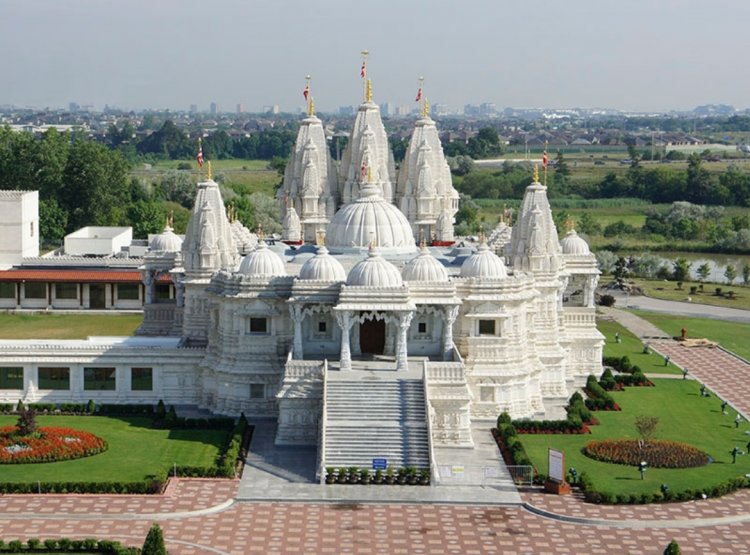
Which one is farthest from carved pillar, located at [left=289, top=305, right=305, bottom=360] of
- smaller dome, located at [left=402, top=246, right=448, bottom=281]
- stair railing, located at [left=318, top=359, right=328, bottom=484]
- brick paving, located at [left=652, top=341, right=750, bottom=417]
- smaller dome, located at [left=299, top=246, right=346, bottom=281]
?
brick paving, located at [left=652, top=341, right=750, bottom=417]

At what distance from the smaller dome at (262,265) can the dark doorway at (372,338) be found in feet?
13.6

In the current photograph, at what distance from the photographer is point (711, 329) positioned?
261 feet

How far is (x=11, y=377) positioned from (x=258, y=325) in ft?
35.7

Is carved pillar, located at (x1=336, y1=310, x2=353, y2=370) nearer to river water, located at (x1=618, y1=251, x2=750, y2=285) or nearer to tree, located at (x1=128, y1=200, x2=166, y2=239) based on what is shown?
tree, located at (x1=128, y1=200, x2=166, y2=239)

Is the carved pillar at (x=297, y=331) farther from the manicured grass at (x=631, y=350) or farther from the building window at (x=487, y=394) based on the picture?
the manicured grass at (x=631, y=350)

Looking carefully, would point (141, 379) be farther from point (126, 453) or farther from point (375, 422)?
point (375, 422)

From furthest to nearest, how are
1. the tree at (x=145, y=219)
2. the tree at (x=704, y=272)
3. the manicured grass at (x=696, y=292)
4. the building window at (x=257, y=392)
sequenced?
1. the tree at (x=145, y=219)
2. the tree at (x=704, y=272)
3. the manicured grass at (x=696, y=292)
4. the building window at (x=257, y=392)

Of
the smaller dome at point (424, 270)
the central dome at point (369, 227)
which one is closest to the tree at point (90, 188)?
the central dome at point (369, 227)

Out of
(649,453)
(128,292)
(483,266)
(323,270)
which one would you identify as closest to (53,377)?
(323,270)

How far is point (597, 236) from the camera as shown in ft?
413

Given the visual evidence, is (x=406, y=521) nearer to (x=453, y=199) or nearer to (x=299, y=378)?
(x=299, y=378)

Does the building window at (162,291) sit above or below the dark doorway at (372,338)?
below

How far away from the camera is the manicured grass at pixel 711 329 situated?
74.8m

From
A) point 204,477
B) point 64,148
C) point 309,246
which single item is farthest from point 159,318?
point 64,148
